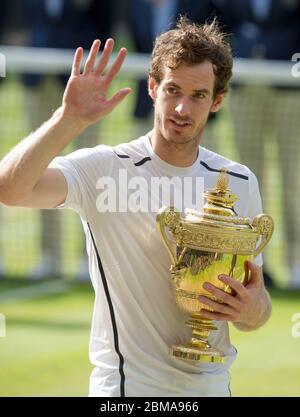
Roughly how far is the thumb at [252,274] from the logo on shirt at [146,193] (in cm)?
32

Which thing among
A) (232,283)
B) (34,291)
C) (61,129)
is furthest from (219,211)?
(34,291)

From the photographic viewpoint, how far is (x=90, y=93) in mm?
4406

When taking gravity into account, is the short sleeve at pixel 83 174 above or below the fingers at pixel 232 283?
above

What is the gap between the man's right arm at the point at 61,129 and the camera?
4.33m

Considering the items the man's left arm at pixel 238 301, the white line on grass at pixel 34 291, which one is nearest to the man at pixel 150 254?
the man's left arm at pixel 238 301

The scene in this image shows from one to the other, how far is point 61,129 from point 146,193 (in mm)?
571

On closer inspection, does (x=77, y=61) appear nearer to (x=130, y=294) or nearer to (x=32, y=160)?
(x=32, y=160)

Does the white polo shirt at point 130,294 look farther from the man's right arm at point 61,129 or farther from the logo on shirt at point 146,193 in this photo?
the man's right arm at point 61,129

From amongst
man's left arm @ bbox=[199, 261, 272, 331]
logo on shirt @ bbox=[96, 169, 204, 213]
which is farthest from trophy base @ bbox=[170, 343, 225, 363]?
logo on shirt @ bbox=[96, 169, 204, 213]

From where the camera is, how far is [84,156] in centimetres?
475

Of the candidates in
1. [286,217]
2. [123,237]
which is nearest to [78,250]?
[286,217]

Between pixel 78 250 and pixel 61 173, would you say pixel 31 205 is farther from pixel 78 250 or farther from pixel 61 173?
pixel 78 250

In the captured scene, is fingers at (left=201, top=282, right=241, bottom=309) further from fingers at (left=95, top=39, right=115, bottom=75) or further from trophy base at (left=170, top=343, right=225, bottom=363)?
fingers at (left=95, top=39, right=115, bottom=75)

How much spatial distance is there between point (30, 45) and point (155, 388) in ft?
28.6
